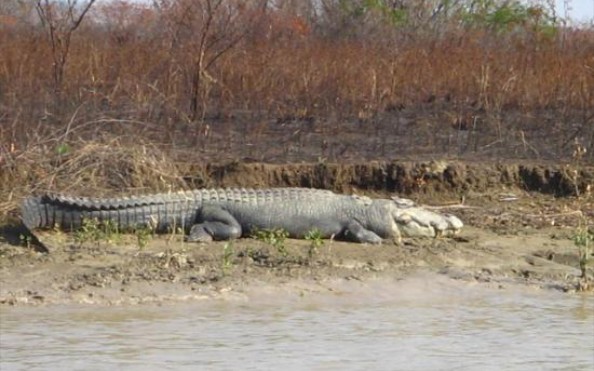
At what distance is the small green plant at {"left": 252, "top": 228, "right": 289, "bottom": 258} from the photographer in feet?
26.2

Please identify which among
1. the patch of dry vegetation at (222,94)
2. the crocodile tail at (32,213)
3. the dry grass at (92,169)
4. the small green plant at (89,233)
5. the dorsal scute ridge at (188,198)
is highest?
the patch of dry vegetation at (222,94)

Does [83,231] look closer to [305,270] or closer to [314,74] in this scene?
[305,270]

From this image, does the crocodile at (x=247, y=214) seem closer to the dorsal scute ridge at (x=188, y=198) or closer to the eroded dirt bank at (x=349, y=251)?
the dorsal scute ridge at (x=188, y=198)

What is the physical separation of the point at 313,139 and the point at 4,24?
7.07 m

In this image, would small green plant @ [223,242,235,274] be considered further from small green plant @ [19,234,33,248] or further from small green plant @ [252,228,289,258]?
small green plant @ [19,234,33,248]

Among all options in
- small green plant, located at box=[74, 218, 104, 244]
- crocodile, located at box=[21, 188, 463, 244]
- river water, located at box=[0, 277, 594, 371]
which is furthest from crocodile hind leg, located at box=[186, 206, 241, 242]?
river water, located at box=[0, 277, 594, 371]

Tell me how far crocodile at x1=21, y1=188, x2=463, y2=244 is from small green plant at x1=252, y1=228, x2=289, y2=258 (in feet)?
0.18

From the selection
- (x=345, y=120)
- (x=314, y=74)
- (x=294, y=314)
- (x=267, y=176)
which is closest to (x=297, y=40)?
(x=314, y=74)

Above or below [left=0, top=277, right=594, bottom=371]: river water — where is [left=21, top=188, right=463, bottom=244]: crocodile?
above

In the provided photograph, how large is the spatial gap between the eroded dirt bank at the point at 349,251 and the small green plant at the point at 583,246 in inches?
4.4

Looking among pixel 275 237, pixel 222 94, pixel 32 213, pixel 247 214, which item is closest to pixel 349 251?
pixel 275 237

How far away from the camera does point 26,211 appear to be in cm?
814

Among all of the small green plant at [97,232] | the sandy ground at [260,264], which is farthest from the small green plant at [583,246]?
the small green plant at [97,232]

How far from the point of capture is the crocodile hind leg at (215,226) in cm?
846
